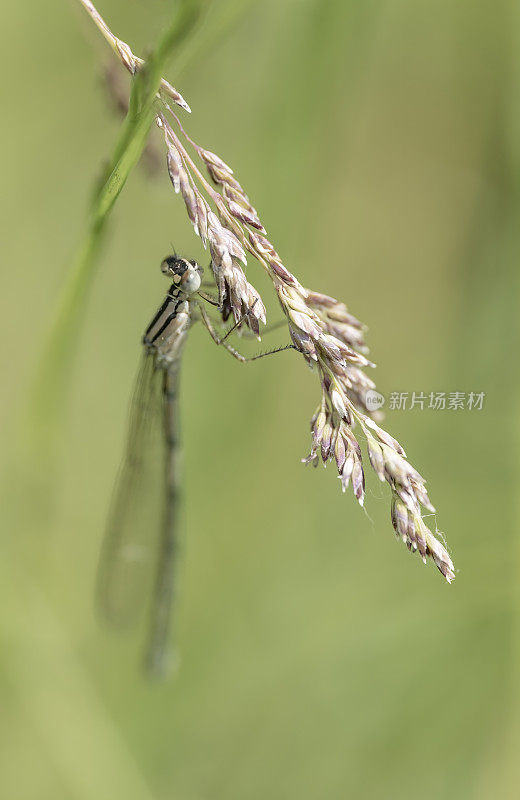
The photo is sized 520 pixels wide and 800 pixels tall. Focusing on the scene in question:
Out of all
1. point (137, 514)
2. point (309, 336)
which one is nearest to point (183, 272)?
point (309, 336)

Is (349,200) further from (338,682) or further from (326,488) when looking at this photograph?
(338,682)

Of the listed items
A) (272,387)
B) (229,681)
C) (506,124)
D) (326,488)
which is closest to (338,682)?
(229,681)

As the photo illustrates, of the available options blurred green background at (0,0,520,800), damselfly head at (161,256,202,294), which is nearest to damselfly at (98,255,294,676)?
damselfly head at (161,256,202,294)

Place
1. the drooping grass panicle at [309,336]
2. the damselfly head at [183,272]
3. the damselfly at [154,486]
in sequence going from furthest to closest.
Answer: the damselfly at [154,486] → the damselfly head at [183,272] → the drooping grass panicle at [309,336]

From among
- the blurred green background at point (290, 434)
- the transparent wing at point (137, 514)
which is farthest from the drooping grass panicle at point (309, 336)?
the transparent wing at point (137, 514)

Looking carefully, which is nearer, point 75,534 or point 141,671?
point 141,671

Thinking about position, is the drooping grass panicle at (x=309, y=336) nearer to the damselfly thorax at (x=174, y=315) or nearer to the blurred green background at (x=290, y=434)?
the damselfly thorax at (x=174, y=315)

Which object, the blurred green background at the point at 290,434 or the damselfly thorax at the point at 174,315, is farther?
the blurred green background at the point at 290,434
